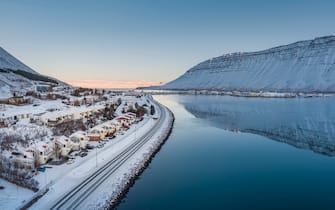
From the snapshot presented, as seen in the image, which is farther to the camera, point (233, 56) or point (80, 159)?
point (233, 56)

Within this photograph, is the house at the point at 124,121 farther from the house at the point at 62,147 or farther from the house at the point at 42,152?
the house at the point at 42,152

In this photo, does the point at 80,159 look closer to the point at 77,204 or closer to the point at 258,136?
the point at 77,204

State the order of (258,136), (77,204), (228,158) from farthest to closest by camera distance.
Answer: (258,136) → (228,158) → (77,204)

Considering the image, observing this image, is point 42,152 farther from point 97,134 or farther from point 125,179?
point 97,134

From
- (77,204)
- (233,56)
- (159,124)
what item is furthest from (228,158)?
(233,56)

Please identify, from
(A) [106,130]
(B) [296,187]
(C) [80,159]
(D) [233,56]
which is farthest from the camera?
(D) [233,56]

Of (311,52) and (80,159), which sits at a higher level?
(311,52)

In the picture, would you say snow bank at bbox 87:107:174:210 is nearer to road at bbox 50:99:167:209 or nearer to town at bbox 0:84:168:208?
road at bbox 50:99:167:209

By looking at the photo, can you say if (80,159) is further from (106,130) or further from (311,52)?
(311,52)
